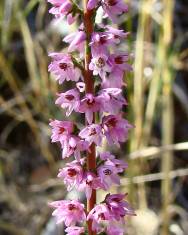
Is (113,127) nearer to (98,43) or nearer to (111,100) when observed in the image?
(111,100)

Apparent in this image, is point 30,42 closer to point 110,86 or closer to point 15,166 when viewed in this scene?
point 15,166

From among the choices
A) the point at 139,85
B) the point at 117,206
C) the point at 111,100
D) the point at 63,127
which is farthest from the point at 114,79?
the point at 139,85

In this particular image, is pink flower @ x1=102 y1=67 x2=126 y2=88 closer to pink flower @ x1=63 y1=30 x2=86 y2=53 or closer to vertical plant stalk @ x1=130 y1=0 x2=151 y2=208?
pink flower @ x1=63 y1=30 x2=86 y2=53

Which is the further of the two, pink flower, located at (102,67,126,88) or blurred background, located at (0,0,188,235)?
blurred background, located at (0,0,188,235)

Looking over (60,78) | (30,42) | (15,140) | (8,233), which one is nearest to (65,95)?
(60,78)

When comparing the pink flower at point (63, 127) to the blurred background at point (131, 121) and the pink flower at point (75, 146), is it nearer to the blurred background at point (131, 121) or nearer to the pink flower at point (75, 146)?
the pink flower at point (75, 146)

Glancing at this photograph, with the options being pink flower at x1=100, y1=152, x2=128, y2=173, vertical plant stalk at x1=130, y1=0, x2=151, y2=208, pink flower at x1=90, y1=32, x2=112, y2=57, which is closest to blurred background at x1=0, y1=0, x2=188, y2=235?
vertical plant stalk at x1=130, y1=0, x2=151, y2=208
